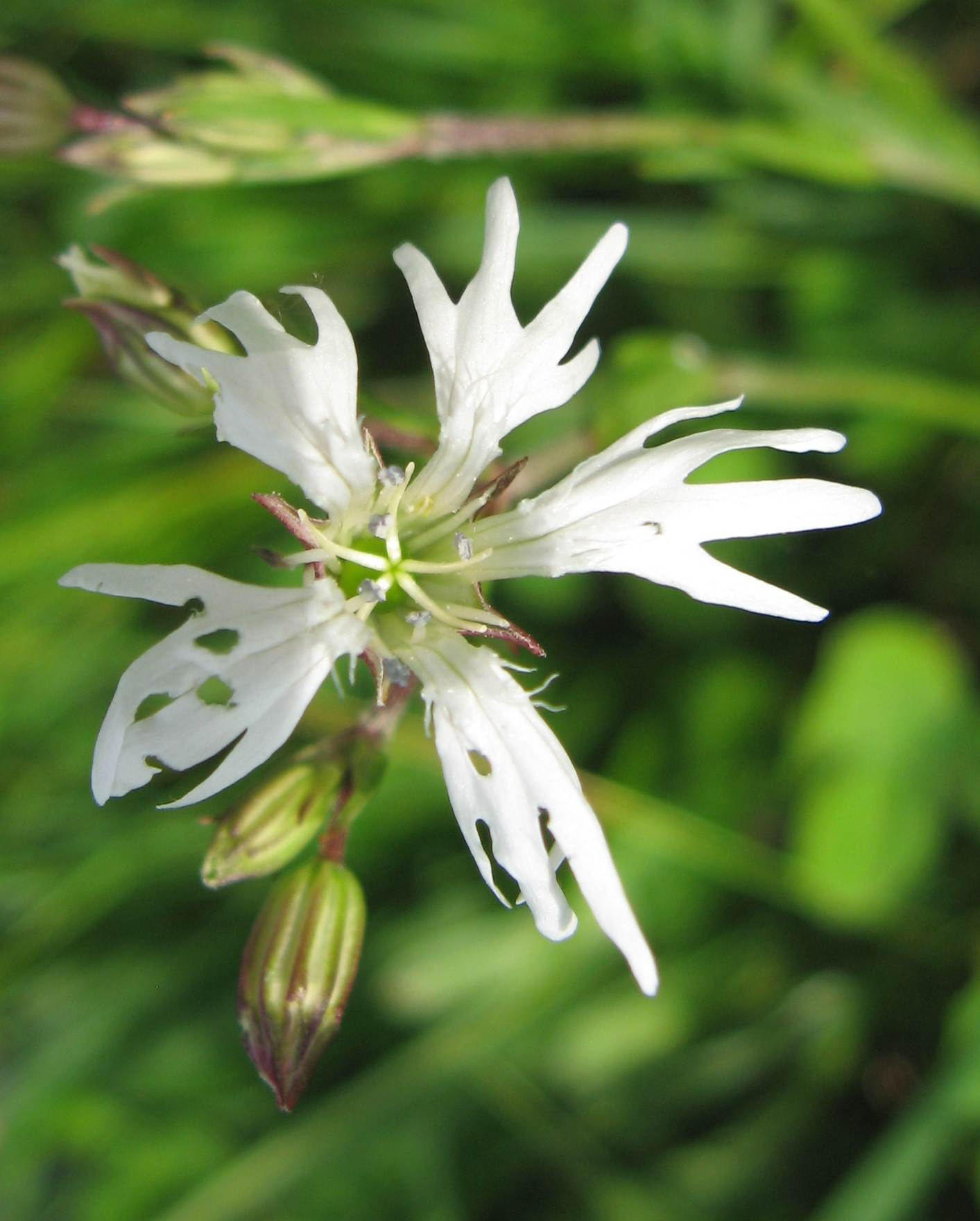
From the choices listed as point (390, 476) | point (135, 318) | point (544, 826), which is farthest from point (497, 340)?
point (544, 826)

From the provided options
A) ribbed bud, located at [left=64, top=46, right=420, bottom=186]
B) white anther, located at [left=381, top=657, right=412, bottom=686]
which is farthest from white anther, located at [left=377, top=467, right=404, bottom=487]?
ribbed bud, located at [left=64, top=46, right=420, bottom=186]

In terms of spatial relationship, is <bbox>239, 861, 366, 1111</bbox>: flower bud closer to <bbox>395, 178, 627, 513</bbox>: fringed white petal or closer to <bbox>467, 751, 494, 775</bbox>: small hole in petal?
<bbox>467, 751, 494, 775</bbox>: small hole in petal

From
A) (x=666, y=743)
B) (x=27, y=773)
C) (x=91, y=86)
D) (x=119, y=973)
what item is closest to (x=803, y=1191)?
(x=666, y=743)

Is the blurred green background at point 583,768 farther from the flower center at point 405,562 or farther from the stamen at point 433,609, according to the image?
the stamen at point 433,609

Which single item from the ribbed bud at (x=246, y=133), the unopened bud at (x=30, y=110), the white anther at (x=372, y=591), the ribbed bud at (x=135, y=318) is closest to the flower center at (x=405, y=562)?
the white anther at (x=372, y=591)

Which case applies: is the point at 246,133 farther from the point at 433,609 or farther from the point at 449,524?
the point at 433,609
